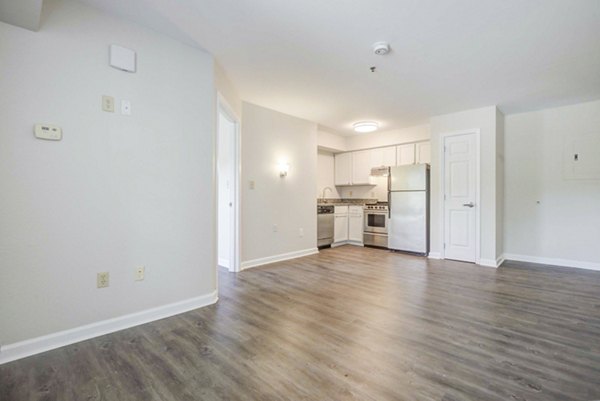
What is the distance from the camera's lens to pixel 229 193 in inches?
159

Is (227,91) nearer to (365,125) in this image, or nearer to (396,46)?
(396,46)

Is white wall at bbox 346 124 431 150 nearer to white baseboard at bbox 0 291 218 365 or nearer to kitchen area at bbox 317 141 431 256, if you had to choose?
kitchen area at bbox 317 141 431 256

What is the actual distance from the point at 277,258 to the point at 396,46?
341 cm

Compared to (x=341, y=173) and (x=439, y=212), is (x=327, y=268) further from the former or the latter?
(x=341, y=173)

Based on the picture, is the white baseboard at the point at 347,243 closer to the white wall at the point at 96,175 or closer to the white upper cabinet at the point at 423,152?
the white upper cabinet at the point at 423,152

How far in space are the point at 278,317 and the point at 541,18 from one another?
3.32 meters

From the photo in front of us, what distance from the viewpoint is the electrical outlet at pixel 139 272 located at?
2.34 metres

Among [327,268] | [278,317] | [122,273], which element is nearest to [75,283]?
[122,273]

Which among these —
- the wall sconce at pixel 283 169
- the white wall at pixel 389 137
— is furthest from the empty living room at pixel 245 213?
the white wall at pixel 389 137

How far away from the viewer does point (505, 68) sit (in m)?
3.08

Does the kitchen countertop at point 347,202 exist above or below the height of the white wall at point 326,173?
below

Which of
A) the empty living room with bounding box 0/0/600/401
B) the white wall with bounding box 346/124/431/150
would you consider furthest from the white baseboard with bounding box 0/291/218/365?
the white wall with bounding box 346/124/431/150

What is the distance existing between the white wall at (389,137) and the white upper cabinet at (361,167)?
0.17 metres

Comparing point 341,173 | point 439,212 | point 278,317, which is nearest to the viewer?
point 278,317
